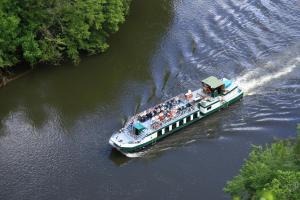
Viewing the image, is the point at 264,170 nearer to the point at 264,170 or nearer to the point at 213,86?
the point at 264,170

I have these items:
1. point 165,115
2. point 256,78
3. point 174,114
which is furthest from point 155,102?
point 256,78

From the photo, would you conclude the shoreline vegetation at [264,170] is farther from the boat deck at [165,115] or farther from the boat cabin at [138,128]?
the boat deck at [165,115]

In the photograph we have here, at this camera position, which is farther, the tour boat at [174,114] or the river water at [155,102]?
the tour boat at [174,114]

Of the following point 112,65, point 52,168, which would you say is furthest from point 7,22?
point 52,168

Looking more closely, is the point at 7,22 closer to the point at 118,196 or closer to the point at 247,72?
the point at 118,196

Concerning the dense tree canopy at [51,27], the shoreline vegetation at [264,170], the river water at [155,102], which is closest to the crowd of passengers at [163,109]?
the river water at [155,102]

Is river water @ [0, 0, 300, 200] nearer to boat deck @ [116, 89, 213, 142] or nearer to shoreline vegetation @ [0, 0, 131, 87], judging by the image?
boat deck @ [116, 89, 213, 142]
